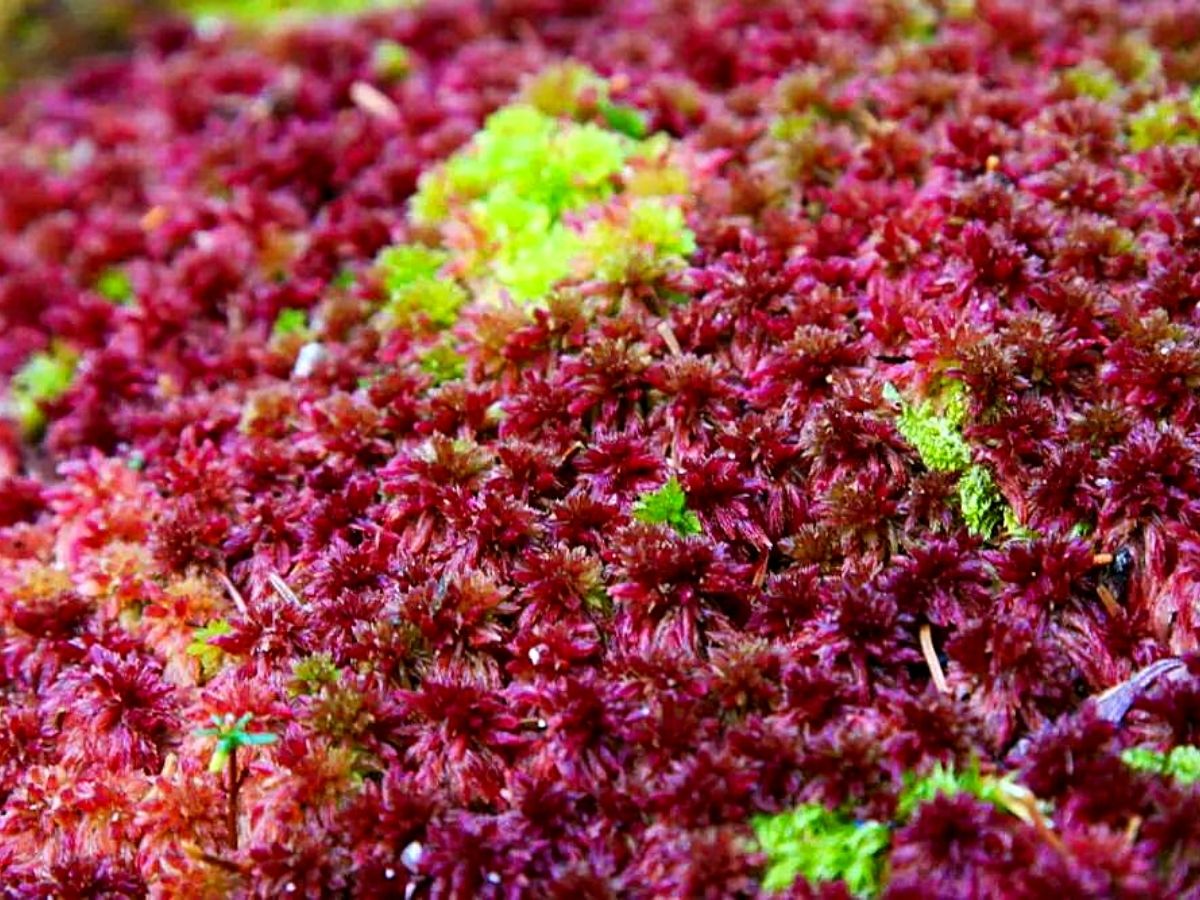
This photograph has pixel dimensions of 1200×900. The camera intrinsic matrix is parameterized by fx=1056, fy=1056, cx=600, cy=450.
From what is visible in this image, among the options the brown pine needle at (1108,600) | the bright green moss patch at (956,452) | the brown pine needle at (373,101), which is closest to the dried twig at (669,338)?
the bright green moss patch at (956,452)

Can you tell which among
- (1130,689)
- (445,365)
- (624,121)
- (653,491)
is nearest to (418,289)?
(445,365)

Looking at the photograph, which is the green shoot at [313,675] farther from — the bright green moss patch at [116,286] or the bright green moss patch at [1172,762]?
the bright green moss patch at [116,286]

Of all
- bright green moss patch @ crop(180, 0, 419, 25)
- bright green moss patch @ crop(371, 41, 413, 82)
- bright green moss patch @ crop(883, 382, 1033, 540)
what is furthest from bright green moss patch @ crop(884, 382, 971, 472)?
bright green moss patch @ crop(180, 0, 419, 25)

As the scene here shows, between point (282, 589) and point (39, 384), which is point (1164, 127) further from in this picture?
point (39, 384)

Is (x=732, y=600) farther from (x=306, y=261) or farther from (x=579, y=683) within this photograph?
(x=306, y=261)

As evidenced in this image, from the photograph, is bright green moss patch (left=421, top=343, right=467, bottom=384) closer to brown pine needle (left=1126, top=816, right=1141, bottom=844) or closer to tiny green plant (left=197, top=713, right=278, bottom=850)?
tiny green plant (left=197, top=713, right=278, bottom=850)
